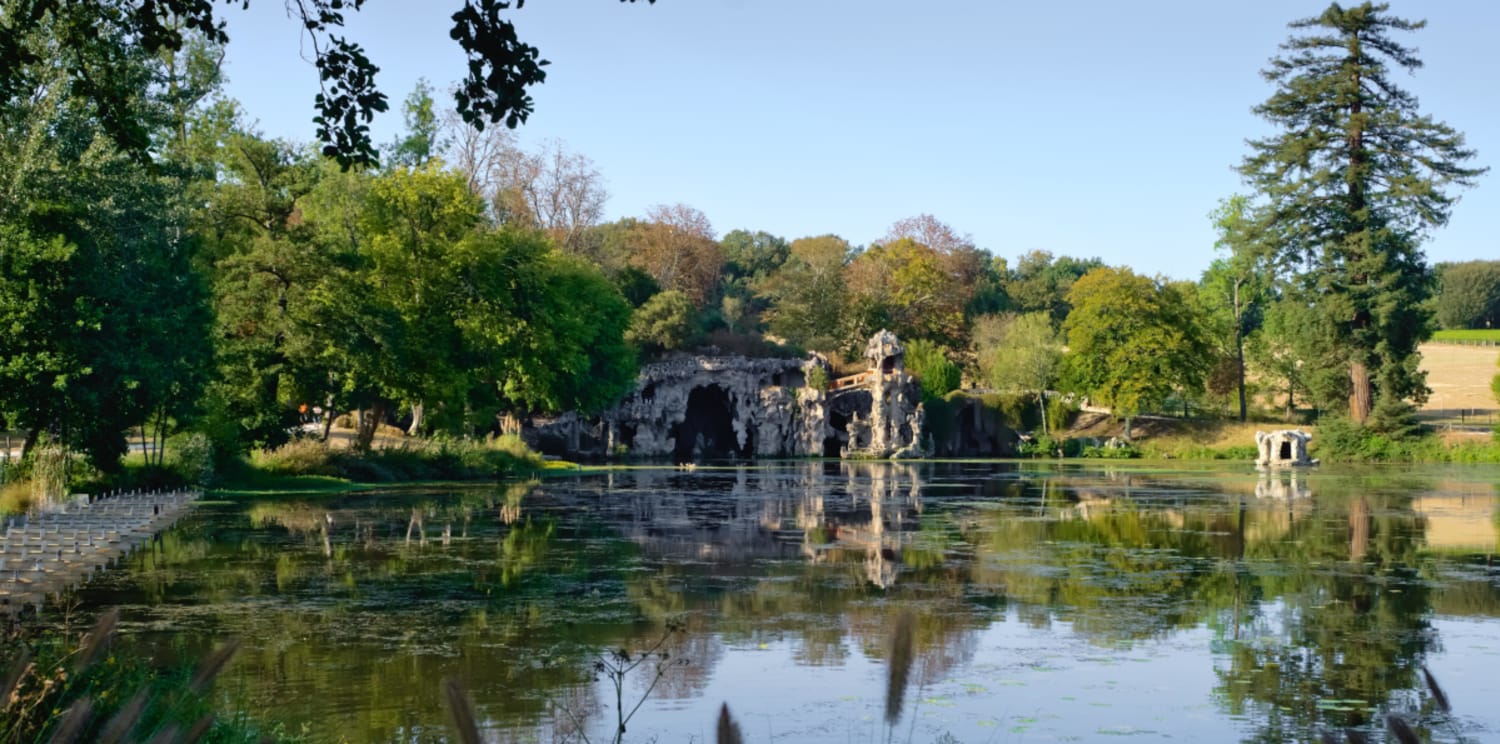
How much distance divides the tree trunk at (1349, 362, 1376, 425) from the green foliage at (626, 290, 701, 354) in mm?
33634

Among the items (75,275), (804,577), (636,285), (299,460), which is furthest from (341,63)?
(636,285)

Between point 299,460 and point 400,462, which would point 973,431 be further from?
point 299,460

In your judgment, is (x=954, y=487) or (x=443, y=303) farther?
(x=443, y=303)

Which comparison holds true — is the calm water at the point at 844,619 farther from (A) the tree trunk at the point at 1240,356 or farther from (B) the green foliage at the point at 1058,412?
(B) the green foliage at the point at 1058,412

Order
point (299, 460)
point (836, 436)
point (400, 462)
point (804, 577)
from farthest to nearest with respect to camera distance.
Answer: point (836, 436), point (400, 462), point (299, 460), point (804, 577)

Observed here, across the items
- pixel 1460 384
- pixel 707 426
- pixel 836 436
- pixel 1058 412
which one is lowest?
pixel 836 436

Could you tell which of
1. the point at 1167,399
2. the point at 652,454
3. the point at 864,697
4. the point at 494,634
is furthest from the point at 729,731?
the point at 1167,399

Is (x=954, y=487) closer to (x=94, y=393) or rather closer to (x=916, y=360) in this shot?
(x=94, y=393)

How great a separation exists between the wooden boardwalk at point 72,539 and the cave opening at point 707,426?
5080 centimetres

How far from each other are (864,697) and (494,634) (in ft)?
13.4

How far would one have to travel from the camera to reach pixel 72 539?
18.3 m

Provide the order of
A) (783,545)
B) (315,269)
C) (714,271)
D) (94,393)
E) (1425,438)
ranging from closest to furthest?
(783,545) → (94,393) → (315,269) → (1425,438) → (714,271)

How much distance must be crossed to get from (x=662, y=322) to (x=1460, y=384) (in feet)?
172

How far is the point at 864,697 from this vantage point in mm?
10094
